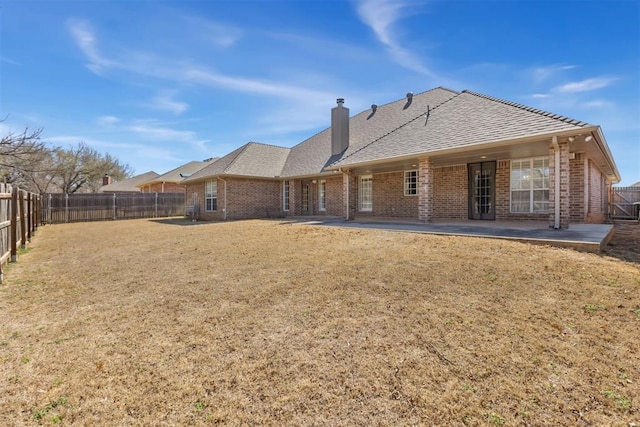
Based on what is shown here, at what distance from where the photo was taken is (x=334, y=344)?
10.3 ft

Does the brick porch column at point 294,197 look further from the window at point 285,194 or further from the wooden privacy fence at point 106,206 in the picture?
the wooden privacy fence at point 106,206

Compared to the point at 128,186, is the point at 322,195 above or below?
below

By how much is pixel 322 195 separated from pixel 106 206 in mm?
16694

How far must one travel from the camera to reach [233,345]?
3.17 metres

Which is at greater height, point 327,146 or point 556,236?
point 327,146

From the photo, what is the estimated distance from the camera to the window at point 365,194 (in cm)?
1645

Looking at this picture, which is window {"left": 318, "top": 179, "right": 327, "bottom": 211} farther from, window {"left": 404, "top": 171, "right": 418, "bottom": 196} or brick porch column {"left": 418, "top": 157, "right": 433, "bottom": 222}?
brick porch column {"left": 418, "top": 157, "right": 433, "bottom": 222}

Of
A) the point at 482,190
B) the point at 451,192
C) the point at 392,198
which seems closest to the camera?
the point at 482,190

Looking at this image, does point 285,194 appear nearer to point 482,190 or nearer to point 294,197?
point 294,197

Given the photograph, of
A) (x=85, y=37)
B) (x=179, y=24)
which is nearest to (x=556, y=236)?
(x=179, y=24)

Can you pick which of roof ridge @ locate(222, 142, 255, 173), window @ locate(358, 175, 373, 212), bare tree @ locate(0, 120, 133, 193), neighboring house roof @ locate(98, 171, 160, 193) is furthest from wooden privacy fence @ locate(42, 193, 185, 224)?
neighboring house roof @ locate(98, 171, 160, 193)

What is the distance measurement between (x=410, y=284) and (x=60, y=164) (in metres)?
46.6

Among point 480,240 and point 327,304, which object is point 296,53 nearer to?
point 480,240

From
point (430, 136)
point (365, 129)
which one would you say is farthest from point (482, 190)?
point (365, 129)
